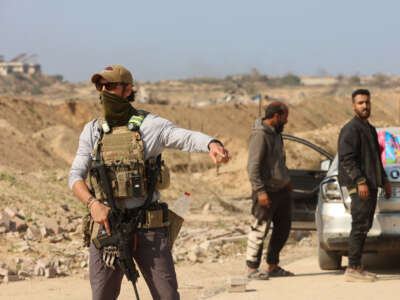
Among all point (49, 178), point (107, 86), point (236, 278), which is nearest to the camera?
point (107, 86)

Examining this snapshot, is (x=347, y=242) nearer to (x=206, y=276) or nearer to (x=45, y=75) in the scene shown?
(x=206, y=276)

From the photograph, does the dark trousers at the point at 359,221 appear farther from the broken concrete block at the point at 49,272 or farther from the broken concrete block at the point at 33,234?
the broken concrete block at the point at 33,234

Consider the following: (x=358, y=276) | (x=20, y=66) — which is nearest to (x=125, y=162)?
(x=358, y=276)

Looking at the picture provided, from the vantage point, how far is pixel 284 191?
7.96 meters

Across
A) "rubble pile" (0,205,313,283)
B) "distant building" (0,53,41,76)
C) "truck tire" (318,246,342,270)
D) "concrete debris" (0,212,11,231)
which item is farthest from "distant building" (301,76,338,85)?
"truck tire" (318,246,342,270)

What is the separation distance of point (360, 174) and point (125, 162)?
11.4ft

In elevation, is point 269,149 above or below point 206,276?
above

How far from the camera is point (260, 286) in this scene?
302 inches

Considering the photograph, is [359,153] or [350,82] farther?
[350,82]

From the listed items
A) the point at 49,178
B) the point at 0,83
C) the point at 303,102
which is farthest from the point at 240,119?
the point at 0,83

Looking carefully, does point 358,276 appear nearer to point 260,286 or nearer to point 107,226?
point 260,286

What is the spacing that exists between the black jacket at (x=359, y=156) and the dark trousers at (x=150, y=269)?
3.32 m

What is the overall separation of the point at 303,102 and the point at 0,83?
175 ft

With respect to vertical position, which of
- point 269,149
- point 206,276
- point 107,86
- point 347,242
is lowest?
point 206,276
